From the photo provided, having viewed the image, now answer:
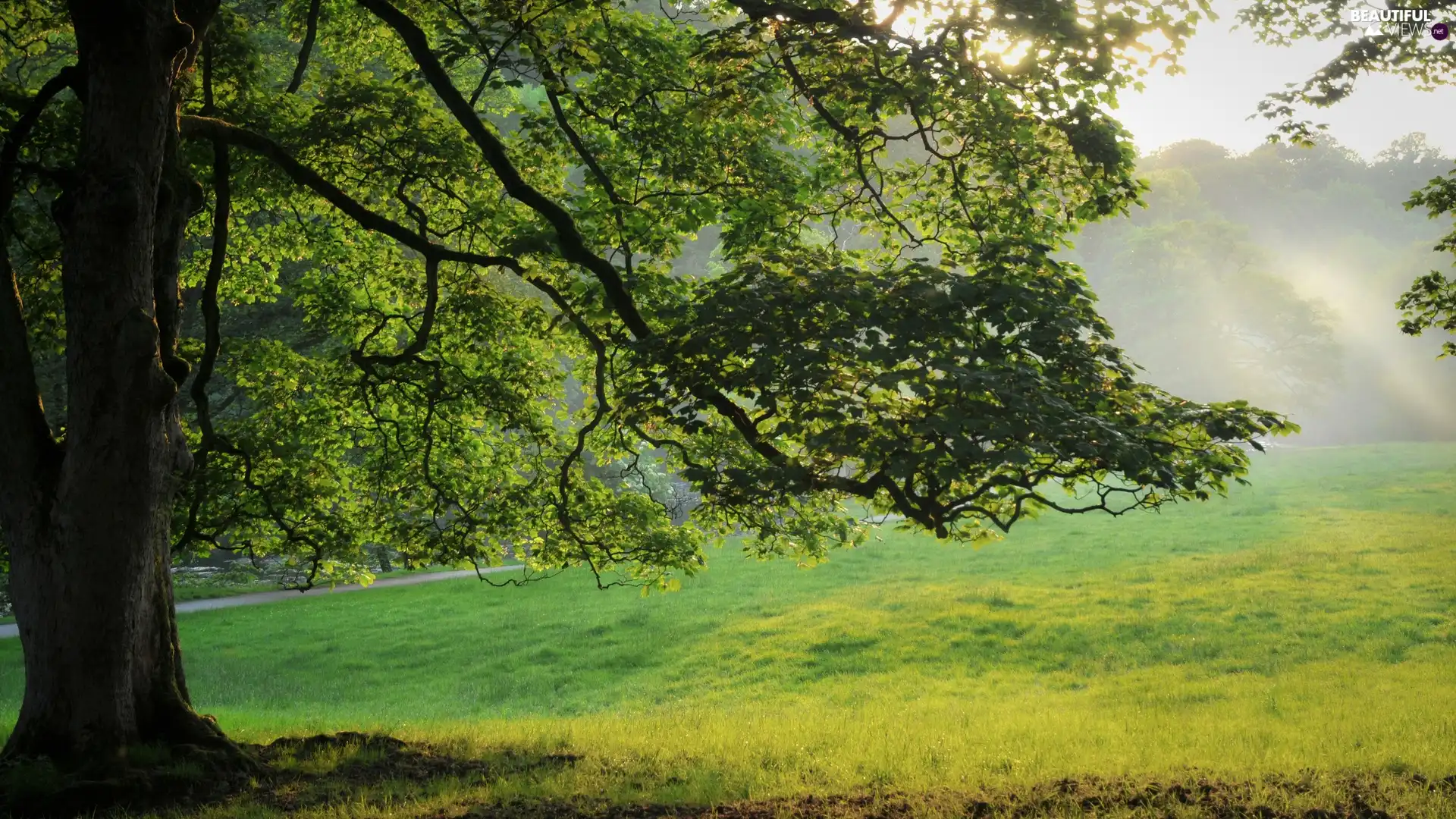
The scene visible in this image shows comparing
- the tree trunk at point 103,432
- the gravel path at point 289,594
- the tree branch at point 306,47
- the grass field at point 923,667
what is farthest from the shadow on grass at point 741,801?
the gravel path at point 289,594

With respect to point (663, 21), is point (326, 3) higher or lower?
higher

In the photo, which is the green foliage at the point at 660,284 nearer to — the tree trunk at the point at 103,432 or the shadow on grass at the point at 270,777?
the tree trunk at the point at 103,432

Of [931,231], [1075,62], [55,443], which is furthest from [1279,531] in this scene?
[55,443]

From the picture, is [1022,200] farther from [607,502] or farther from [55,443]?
[55,443]

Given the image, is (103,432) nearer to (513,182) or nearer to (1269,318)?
(513,182)

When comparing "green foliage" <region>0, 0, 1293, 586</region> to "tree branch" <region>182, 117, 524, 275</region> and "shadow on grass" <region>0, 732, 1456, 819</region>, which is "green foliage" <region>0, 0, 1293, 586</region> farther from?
"shadow on grass" <region>0, 732, 1456, 819</region>

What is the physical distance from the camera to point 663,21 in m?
13.7

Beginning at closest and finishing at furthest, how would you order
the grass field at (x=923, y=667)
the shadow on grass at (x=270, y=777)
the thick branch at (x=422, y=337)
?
the shadow on grass at (x=270, y=777), the grass field at (x=923, y=667), the thick branch at (x=422, y=337)

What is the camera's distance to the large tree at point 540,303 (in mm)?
7703

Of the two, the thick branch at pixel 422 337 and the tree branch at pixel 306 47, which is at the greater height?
the tree branch at pixel 306 47

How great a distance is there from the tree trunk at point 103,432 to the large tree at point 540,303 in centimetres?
2

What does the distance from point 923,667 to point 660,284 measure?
11125 millimetres

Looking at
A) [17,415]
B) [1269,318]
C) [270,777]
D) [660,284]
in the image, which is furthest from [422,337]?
[1269,318]

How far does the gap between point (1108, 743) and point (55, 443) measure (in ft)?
32.8
